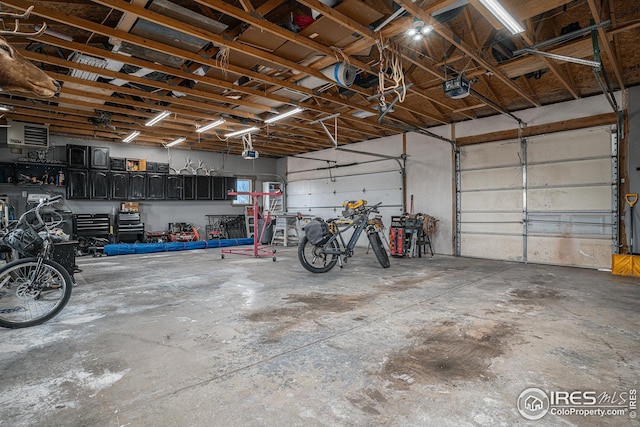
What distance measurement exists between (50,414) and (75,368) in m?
0.57

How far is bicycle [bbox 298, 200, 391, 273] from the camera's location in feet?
17.5

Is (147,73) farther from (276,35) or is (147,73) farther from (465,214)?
(465,214)

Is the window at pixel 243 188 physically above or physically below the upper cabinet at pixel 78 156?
below

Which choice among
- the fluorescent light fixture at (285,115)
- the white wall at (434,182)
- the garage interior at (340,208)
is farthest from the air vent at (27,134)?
the white wall at (434,182)

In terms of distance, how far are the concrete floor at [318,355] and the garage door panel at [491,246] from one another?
7.80 ft

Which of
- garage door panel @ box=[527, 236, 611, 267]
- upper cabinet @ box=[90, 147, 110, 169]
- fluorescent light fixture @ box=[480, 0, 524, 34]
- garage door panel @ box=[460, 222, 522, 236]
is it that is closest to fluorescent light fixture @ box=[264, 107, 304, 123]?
fluorescent light fixture @ box=[480, 0, 524, 34]

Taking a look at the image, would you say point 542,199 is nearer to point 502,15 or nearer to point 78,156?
point 502,15

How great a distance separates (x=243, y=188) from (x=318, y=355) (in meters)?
10.5

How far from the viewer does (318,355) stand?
2314 mm

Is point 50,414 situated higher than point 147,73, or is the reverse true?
point 147,73

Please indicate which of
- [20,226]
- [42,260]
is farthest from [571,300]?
[20,226]

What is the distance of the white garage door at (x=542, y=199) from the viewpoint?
5875 mm

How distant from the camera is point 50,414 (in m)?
1.63

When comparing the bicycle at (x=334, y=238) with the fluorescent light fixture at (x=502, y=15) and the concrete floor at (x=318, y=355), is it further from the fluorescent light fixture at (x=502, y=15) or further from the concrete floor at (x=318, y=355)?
the fluorescent light fixture at (x=502, y=15)
